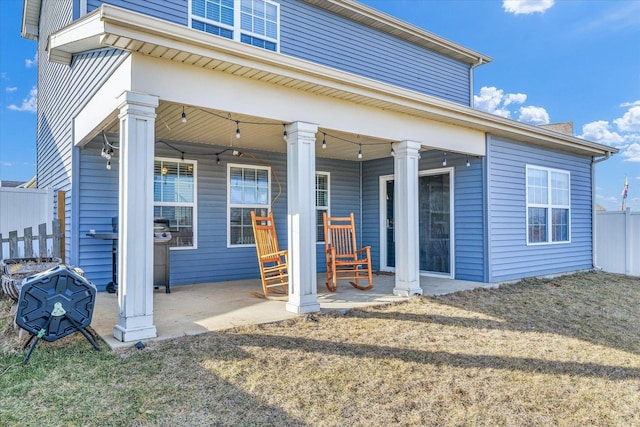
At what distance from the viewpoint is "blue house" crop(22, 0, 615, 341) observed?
352 cm

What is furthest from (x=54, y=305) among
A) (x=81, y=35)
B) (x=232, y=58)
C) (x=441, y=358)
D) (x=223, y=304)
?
(x=441, y=358)

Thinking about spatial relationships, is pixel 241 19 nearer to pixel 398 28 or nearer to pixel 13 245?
pixel 398 28

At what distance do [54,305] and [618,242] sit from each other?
10.5 m

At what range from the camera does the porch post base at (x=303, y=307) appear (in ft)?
14.4

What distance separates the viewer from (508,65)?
58.8 ft

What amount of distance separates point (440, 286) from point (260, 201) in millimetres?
3313

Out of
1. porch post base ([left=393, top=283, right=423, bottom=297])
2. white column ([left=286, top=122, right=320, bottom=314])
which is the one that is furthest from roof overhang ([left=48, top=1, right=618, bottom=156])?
porch post base ([left=393, top=283, right=423, bottom=297])

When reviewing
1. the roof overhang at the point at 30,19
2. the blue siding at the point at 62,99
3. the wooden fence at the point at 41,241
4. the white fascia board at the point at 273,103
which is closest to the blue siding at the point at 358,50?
the blue siding at the point at 62,99

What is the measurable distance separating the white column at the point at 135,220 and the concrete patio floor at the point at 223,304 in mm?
220

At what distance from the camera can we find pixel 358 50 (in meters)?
7.97

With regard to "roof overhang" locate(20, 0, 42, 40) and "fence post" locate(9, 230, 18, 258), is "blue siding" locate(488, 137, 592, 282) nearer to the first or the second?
"fence post" locate(9, 230, 18, 258)

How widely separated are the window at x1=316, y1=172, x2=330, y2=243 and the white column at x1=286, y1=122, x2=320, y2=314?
3466mm


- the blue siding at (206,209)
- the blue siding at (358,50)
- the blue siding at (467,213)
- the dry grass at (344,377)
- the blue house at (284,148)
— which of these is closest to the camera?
the dry grass at (344,377)

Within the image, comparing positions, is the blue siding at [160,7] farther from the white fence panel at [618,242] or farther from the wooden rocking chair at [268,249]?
the white fence panel at [618,242]
